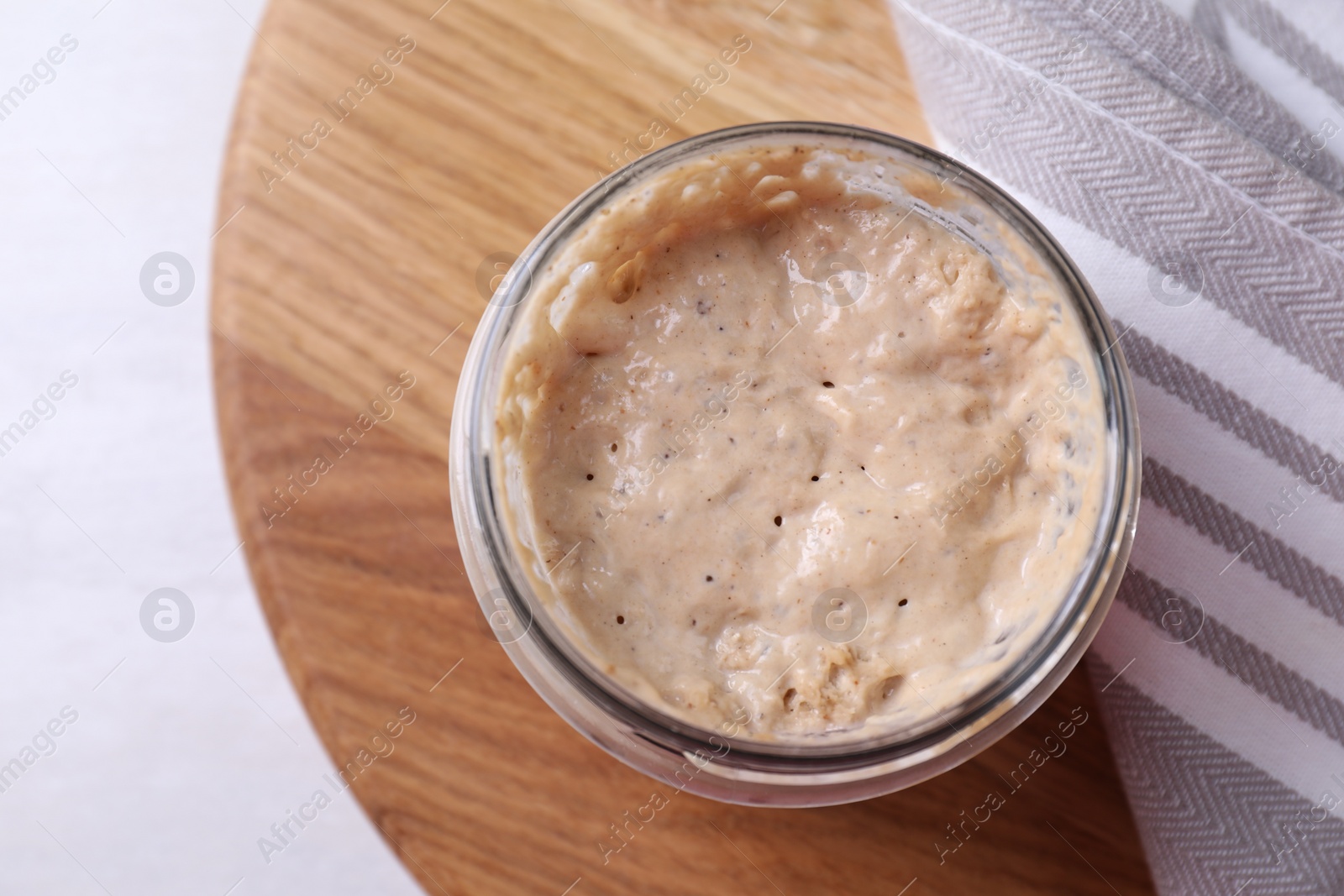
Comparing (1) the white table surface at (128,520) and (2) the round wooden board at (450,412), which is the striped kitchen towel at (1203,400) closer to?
(2) the round wooden board at (450,412)

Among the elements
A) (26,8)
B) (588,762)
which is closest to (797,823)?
(588,762)

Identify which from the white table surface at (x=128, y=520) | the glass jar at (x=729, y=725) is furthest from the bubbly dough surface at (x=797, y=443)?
the white table surface at (x=128, y=520)

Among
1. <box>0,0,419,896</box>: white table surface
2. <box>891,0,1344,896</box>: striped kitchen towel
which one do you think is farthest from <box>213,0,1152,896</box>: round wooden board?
<box>0,0,419,896</box>: white table surface

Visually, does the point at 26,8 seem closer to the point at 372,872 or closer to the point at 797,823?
the point at 372,872

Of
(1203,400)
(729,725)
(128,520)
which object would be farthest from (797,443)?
(128,520)

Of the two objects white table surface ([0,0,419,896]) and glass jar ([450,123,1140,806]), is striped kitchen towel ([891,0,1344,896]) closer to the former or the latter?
glass jar ([450,123,1140,806])
